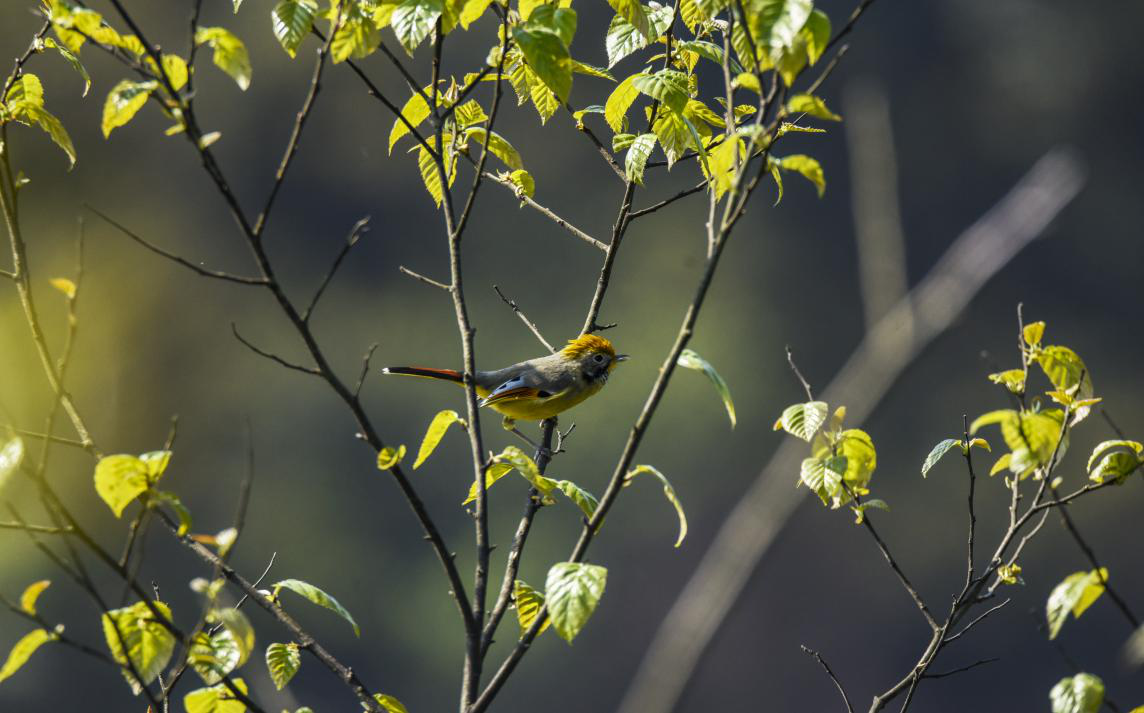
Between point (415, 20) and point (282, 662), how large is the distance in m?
1.27

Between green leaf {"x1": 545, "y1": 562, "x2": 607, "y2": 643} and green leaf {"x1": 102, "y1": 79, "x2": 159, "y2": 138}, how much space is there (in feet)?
3.42

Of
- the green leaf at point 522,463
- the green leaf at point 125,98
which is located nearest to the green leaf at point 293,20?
the green leaf at point 125,98

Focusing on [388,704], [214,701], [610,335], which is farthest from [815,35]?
[610,335]

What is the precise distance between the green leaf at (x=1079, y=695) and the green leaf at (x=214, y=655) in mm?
1333

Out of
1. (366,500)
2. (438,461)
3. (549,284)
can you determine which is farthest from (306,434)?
(549,284)

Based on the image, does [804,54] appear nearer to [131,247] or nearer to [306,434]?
[306,434]

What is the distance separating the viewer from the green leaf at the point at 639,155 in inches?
100

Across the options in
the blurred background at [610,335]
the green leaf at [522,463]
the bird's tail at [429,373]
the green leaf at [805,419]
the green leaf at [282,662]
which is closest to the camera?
the green leaf at [522,463]

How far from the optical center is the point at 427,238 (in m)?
26.7

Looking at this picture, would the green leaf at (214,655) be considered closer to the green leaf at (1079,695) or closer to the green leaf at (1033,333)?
the green leaf at (1079,695)

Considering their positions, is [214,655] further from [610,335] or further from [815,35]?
[610,335]

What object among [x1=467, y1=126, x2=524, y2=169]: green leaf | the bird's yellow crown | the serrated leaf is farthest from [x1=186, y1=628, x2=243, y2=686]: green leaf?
the bird's yellow crown

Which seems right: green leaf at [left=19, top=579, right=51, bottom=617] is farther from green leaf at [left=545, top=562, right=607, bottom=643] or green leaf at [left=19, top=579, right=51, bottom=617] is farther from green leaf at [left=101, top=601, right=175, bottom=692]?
green leaf at [left=545, top=562, right=607, bottom=643]

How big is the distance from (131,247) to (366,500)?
875cm
